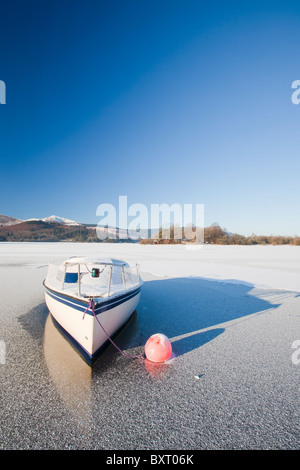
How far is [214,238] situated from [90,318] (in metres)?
41.0

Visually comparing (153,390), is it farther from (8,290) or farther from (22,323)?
(8,290)

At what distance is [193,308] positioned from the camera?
22.6ft

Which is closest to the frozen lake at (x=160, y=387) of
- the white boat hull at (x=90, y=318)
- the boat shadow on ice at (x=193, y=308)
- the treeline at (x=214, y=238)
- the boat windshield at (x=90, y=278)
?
the boat shadow on ice at (x=193, y=308)

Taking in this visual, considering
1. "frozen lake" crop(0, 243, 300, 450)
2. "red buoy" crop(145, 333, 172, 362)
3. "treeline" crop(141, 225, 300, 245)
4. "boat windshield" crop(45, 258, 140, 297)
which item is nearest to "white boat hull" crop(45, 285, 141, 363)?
"frozen lake" crop(0, 243, 300, 450)

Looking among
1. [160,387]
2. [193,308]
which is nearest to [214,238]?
[193,308]

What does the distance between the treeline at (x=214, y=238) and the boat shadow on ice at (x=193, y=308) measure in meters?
31.9

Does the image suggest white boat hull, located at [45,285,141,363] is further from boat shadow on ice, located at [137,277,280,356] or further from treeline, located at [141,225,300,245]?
treeline, located at [141,225,300,245]

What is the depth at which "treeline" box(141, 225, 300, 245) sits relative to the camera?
129 feet

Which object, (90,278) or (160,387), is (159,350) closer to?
(160,387)

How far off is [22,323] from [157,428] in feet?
14.7

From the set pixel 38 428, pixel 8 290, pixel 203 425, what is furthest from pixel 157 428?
pixel 8 290

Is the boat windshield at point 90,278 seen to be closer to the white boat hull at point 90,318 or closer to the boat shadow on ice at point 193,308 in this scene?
the white boat hull at point 90,318
